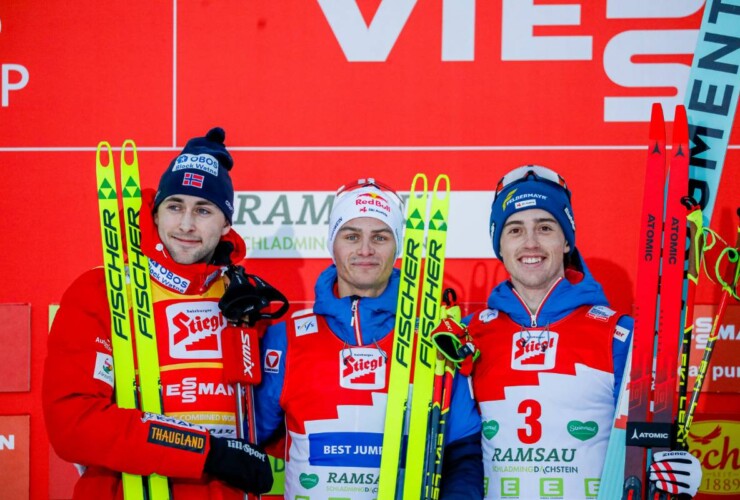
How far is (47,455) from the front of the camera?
4117mm

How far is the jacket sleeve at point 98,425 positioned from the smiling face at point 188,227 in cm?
42

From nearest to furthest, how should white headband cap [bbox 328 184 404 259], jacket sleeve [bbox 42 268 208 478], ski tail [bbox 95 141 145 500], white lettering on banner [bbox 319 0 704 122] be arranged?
1. jacket sleeve [bbox 42 268 208 478]
2. ski tail [bbox 95 141 145 500]
3. white headband cap [bbox 328 184 404 259]
4. white lettering on banner [bbox 319 0 704 122]

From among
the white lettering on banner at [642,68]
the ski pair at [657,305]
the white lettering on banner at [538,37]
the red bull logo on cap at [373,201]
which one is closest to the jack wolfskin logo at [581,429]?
the ski pair at [657,305]

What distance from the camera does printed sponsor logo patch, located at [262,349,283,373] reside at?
3.20 meters

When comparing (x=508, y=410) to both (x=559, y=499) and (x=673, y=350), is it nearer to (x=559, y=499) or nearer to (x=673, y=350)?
(x=559, y=499)

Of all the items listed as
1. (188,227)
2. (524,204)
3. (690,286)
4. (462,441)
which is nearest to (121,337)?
(188,227)

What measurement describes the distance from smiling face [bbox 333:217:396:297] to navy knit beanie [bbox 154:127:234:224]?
1.43 feet

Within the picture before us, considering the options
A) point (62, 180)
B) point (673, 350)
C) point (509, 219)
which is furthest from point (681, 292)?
point (62, 180)

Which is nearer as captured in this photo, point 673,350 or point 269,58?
point 673,350

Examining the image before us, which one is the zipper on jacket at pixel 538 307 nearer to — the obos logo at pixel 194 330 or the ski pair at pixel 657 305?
the ski pair at pixel 657 305

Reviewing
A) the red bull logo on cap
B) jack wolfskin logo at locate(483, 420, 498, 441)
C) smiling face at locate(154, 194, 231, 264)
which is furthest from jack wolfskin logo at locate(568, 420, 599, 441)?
smiling face at locate(154, 194, 231, 264)

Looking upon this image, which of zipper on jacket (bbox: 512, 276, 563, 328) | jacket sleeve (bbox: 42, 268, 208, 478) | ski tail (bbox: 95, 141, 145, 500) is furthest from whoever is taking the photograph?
zipper on jacket (bbox: 512, 276, 563, 328)

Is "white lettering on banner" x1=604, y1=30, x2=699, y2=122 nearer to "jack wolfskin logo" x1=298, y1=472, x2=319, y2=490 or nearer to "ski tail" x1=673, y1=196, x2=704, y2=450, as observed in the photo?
"ski tail" x1=673, y1=196, x2=704, y2=450

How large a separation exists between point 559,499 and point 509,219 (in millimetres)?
959
